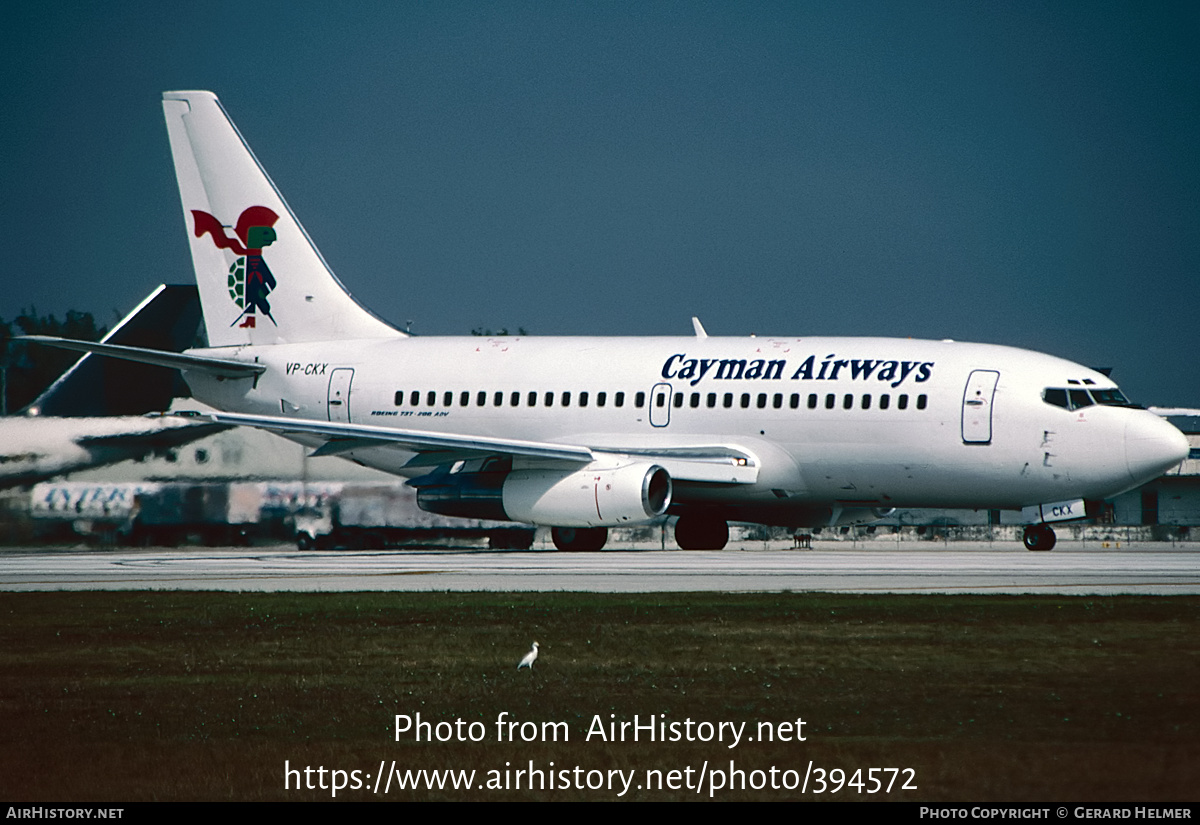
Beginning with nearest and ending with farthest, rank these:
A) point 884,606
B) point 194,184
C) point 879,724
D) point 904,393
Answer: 1. point 879,724
2. point 884,606
3. point 904,393
4. point 194,184

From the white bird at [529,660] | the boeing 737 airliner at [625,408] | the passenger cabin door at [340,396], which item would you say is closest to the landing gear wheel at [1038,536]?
the boeing 737 airliner at [625,408]

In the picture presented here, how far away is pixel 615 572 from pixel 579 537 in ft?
29.8

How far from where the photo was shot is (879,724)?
37.9 ft

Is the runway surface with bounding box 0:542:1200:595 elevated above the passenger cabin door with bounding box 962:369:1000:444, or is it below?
below

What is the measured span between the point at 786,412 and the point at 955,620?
55.5 feet

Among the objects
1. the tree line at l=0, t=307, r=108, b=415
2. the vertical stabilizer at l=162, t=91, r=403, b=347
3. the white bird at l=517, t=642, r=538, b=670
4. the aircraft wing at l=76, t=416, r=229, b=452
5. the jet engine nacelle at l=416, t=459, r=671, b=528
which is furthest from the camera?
the tree line at l=0, t=307, r=108, b=415

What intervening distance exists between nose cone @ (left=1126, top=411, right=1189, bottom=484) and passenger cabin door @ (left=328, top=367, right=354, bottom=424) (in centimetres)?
1765

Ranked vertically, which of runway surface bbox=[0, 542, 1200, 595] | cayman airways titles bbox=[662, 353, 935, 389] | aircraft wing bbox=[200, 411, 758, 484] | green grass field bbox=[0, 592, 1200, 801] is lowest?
green grass field bbox=[0, 592, 1200, 801]

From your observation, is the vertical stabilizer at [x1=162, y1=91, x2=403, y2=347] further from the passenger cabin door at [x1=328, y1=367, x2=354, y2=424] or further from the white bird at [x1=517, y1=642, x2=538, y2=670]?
the white bird at [x1=517, y1=642, x2=538, y2=670]

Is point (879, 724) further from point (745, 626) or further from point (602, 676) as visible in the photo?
point (745, 626)

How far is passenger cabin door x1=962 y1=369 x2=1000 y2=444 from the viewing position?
32.2m

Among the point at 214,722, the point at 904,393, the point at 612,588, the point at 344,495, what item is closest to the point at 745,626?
the point at 612,588

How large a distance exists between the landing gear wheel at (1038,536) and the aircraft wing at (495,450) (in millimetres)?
5747

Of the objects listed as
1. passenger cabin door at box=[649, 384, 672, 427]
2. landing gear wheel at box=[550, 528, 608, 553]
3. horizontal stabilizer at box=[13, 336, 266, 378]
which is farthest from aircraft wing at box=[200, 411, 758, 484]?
horizontal stabilizer at box=[13, 336, 266, 378]
